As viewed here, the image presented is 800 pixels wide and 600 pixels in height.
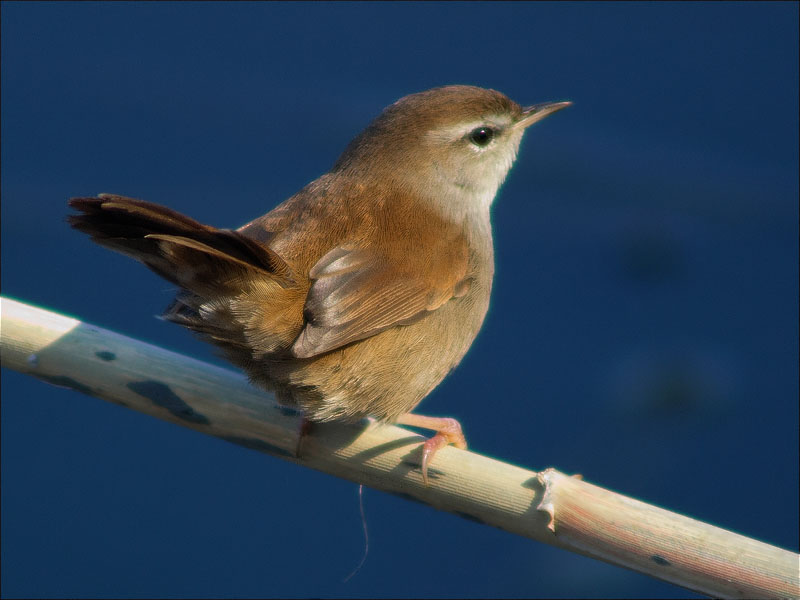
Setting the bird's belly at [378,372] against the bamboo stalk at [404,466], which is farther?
the bird's belly at [378,372]

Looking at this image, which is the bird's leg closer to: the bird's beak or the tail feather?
the tail feather

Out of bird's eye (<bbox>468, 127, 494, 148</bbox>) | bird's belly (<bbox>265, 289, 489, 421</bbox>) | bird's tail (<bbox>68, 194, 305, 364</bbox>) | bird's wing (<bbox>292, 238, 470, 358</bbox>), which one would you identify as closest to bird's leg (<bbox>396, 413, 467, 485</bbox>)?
bird's belly (<bbox>265, 289, 489, 421</bbox>)

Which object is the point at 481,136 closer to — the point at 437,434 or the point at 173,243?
the point at 437,434

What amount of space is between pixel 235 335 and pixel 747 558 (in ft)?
3.99

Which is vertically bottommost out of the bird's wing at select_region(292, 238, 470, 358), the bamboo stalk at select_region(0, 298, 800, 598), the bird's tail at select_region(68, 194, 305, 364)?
the bamboo stalk at select_region(0, 298, 800, 598)

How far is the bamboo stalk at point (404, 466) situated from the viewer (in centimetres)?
181

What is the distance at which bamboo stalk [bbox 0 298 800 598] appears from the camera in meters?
1.81

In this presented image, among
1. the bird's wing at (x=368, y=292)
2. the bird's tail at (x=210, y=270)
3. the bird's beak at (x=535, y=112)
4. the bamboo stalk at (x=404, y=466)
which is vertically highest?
the bird's beak at (x=535, y=112)

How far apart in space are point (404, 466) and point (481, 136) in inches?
39.5

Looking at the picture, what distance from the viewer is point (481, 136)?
250 centimetres

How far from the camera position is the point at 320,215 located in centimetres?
221

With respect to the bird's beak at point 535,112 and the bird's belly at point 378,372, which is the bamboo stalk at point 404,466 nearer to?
the bird's belly at point 378,372

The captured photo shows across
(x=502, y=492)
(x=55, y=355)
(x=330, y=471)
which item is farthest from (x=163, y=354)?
(x=502, y=492)

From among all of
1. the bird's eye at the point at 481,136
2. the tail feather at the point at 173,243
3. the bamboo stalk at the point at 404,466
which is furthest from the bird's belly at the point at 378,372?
the bird's eye at the point at 481,136
